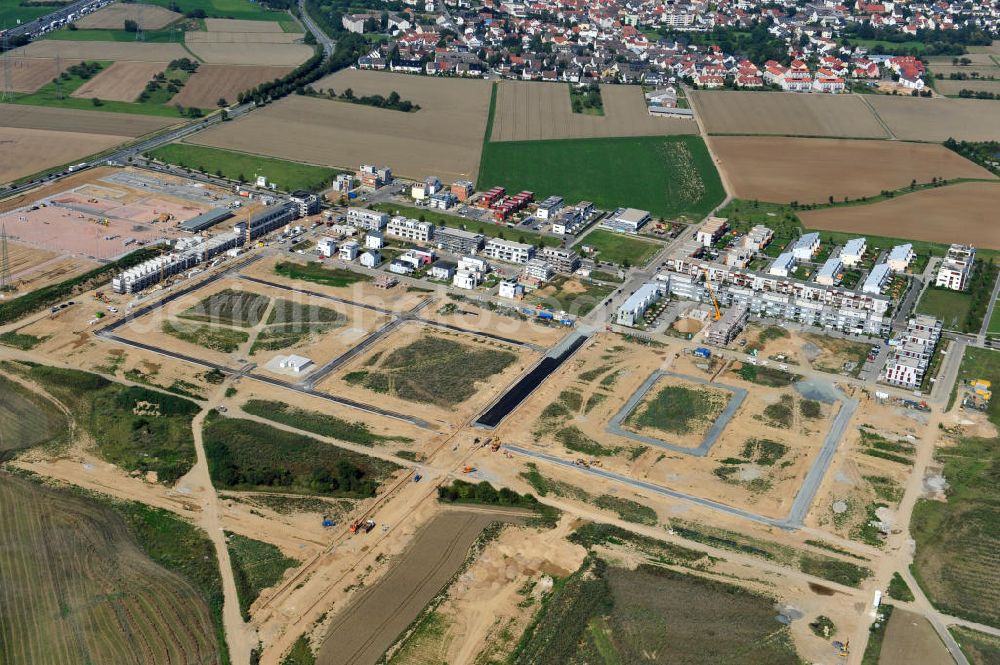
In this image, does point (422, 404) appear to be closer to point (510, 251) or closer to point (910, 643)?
point (510, 251)

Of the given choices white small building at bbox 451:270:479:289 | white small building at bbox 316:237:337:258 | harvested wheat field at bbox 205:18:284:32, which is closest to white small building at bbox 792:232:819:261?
white small building at bbox 451:270:479:289

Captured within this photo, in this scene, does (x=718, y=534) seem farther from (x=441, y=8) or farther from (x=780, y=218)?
(x=441, y=8)

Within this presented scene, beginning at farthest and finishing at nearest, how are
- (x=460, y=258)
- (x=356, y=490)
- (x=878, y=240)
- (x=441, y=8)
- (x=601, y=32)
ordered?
(x=441, y=8), (x=601, y=32), (x=878, y=240), (x=460, y=258), (x=356, y=490)

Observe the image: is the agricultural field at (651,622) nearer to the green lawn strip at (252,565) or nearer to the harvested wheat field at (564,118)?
the green lawn strip at (252,565)

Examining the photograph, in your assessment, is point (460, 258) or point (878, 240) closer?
point (460, 258)

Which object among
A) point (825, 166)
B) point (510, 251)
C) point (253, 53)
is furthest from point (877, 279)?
point (253, 53)

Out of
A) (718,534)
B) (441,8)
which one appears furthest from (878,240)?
(441,8)
